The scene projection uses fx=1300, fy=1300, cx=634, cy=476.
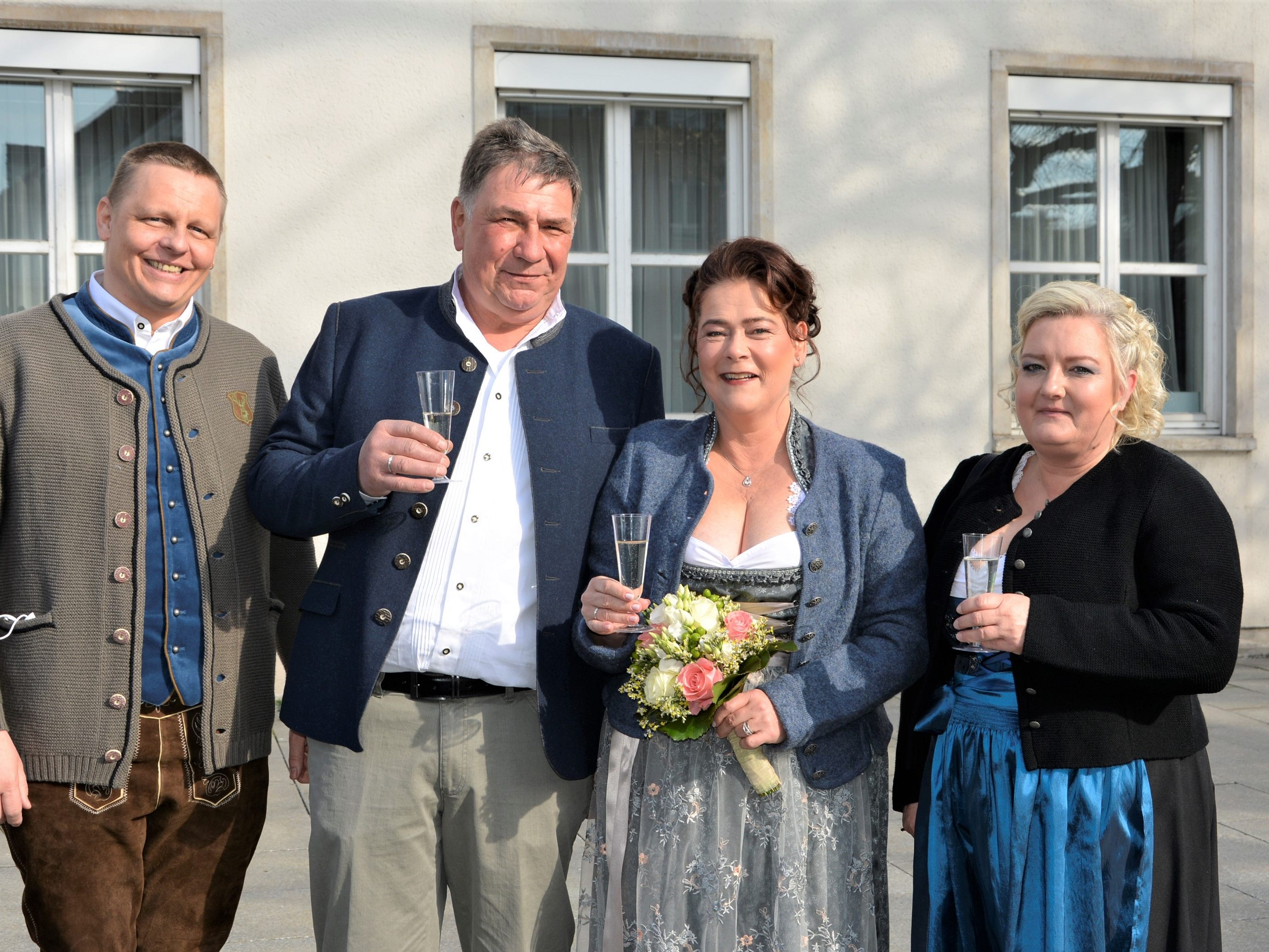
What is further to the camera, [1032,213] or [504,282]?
[1032,213]

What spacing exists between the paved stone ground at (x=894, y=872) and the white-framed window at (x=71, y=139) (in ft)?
9.68

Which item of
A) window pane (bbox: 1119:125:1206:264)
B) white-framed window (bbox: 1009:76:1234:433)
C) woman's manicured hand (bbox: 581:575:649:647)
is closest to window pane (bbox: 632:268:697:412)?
white-framed window (bbox: 1009:76:1234:433)

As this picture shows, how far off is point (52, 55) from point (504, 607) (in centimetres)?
534

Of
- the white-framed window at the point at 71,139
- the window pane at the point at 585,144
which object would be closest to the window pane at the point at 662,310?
the window pane at the point at 585,144

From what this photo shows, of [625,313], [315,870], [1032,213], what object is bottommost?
[315,870]

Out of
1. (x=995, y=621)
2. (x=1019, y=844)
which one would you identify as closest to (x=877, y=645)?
(x=995, y=621)

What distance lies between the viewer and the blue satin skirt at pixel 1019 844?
264cm

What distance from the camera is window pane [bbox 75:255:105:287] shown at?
7.11 m

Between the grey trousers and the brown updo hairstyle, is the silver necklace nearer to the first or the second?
the brown updo hairstyle

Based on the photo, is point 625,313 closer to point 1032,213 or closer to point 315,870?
point 1032,213

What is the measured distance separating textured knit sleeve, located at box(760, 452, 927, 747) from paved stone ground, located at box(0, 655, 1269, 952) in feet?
5.25

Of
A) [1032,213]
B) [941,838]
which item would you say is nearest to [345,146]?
[1032,213]

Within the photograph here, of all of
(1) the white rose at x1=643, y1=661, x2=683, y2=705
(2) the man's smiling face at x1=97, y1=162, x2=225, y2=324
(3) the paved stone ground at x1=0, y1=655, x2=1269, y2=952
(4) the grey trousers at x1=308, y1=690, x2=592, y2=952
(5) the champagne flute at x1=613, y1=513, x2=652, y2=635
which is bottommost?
(3) the paved stone ground at x1=0, y1=655, x2=1269, y2=952

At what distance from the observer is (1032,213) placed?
27.3ft
